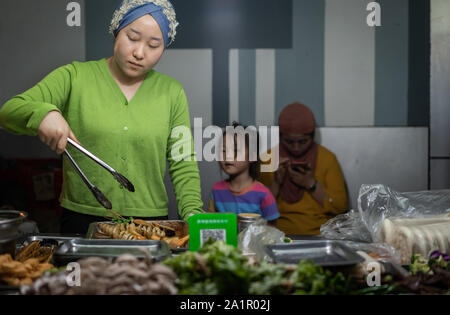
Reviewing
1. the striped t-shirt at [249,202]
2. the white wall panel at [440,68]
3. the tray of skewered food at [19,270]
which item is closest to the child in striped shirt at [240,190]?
the striped t-shirt at [249,202]

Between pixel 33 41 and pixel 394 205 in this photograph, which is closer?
pixel 394 205

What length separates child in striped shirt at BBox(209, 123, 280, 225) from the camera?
2875 millimetres

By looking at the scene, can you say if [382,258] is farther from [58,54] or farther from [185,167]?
[58,54]

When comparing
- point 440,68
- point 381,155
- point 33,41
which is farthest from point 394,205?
point 33,41

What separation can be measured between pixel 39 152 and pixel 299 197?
198cm

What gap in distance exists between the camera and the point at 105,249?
4.63ft

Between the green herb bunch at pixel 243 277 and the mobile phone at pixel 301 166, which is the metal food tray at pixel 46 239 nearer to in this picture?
the green herb bunch at pixel 243 277

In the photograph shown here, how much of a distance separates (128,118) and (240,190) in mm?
1045

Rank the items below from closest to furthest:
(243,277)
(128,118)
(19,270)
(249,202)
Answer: (243,277) → (19,270) → (128,118) → (249,202)

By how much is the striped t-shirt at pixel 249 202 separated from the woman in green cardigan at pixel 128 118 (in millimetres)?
667

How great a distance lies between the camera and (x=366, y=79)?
338cm

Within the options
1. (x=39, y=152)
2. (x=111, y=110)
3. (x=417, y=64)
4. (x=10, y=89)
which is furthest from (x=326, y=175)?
(x=10, y=89)

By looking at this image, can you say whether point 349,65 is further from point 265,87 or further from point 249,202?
point 249,202

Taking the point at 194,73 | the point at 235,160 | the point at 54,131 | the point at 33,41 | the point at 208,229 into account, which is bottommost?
the point at 208,229
